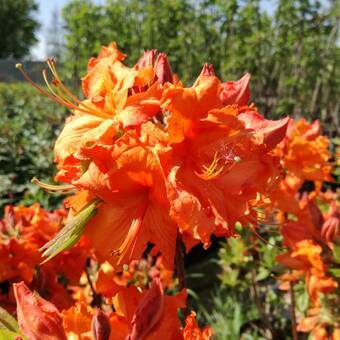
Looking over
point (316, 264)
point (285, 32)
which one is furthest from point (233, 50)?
point (316, 264)

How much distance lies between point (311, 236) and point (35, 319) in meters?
1.04

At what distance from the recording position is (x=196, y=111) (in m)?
0.78

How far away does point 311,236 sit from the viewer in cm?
154

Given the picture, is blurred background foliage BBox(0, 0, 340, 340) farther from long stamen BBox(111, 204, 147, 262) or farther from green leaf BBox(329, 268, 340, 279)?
long stamen BBox(111, 204, 147, 262)

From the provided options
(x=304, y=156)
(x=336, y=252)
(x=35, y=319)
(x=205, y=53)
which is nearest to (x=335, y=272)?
(x=336, y=252)

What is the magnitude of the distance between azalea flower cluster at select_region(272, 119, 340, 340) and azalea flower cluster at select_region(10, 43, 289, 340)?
62 cm

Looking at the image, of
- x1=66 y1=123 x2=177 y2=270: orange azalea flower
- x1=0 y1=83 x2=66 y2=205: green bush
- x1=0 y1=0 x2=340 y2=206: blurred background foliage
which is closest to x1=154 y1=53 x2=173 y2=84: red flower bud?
x1=66 y1=123 x2=177 y2=270: orange azalea flower

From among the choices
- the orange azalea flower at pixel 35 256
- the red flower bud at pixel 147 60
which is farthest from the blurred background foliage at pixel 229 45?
the red flower bud at pixel 147 60

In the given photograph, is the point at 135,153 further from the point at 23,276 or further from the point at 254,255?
the point at 254,255

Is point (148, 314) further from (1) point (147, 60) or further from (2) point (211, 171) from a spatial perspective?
(1) point (147, 60)

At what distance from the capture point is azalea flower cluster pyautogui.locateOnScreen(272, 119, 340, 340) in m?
1.48

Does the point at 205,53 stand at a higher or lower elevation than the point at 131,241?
lower

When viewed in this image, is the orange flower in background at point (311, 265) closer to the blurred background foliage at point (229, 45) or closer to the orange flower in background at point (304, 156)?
the orange flower in background at point (304, 156)

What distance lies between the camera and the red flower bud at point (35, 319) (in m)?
0.74
